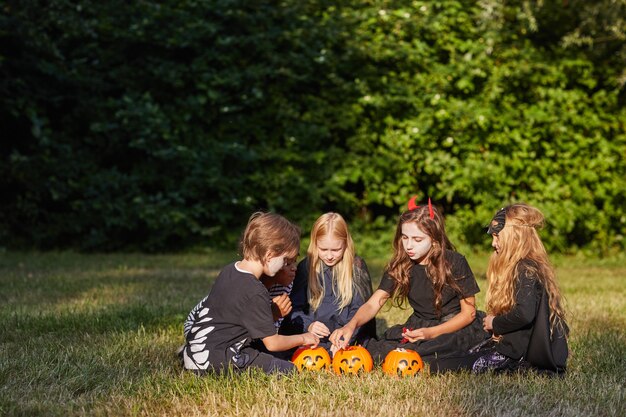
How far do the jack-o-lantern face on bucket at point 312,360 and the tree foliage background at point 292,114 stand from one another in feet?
22.6

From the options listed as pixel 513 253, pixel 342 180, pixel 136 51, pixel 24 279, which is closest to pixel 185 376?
pixel 513 253

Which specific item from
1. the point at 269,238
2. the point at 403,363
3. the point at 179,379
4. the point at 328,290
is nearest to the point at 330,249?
the point at 328,290

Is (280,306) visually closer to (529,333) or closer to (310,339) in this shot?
(310,339)

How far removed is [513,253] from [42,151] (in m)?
8.56

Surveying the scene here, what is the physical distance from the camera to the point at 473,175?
39.9ft

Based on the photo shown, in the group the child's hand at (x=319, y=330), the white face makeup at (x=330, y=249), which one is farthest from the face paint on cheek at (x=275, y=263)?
the white face makeup at (x=330, y=249)

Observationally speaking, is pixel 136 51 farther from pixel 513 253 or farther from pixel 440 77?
pixel 513 253

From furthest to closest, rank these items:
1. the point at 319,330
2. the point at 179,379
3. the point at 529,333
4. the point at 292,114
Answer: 1. the point at 292,114
2. the point at 319,330
3. the point at 529,333
4. the point at 179,379

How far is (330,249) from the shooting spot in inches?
228

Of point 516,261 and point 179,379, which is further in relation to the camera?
point 516,261

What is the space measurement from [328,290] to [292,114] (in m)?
6.32

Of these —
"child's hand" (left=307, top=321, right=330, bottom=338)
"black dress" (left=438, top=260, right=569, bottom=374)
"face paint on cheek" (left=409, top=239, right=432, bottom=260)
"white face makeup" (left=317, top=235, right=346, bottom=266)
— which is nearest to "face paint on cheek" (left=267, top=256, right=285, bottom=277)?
"child's hand" (left=307, top=321, right=330, bottom=338)

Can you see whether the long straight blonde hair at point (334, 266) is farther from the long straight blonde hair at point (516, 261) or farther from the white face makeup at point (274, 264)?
the long straight blonde hair at point (516, 261)

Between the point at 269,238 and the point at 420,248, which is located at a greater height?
the point at 269,238
